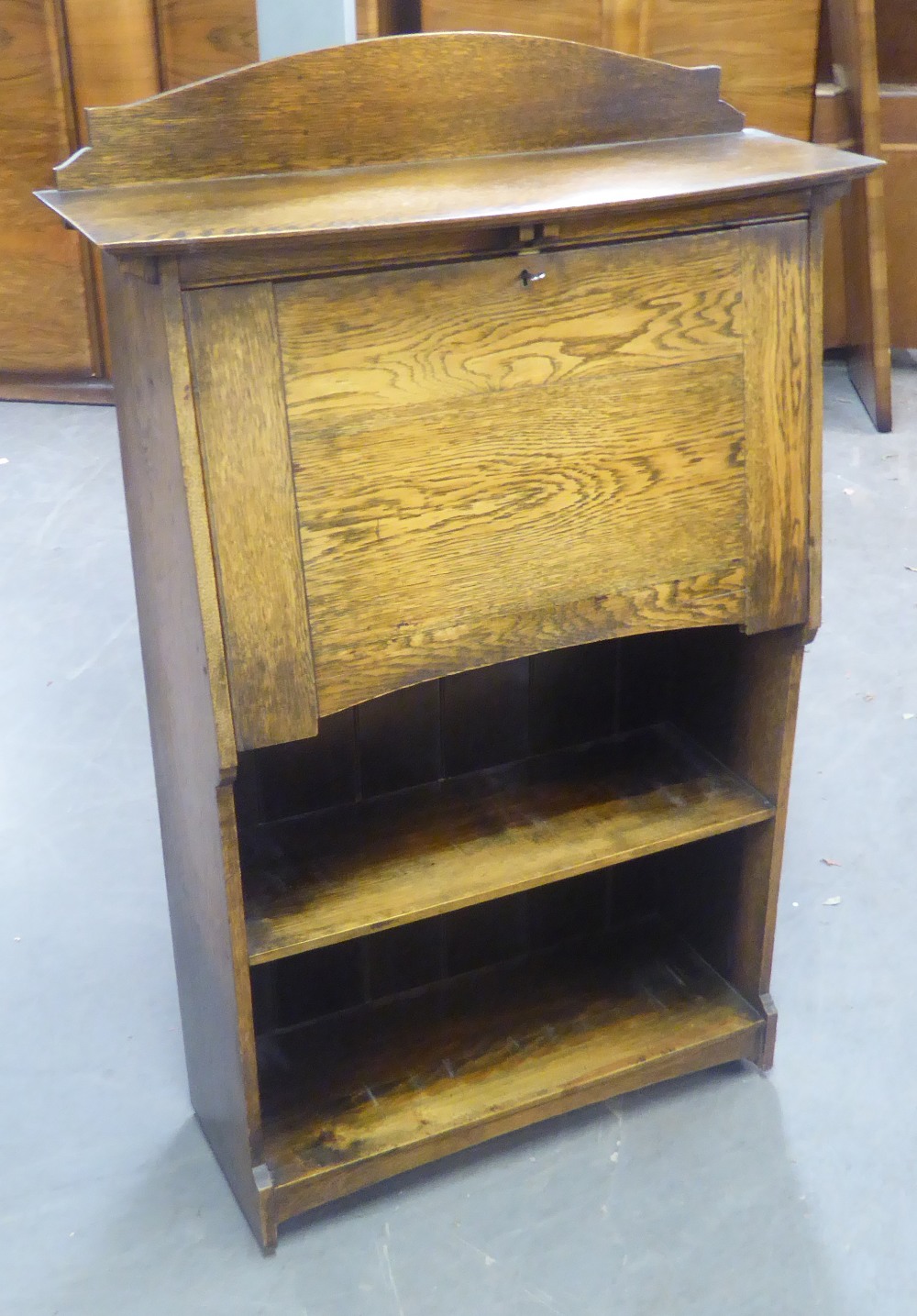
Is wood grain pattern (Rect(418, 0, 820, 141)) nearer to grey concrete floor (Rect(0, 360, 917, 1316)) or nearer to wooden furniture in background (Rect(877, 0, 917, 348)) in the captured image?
wooden furniture in background (Rect(877, 0, 917, 348))

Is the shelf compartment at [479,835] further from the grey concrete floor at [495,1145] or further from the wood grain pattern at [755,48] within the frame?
the wood grain pattern at [755,48]

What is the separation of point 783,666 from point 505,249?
65cm

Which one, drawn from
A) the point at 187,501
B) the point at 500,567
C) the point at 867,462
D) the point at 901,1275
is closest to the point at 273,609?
the point at 187,501

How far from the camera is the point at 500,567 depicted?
1.46 meters

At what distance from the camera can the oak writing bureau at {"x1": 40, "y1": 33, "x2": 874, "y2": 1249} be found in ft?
4.36

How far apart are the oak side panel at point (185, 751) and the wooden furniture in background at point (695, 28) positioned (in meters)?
2.62

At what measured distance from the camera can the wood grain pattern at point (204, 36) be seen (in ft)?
12.7

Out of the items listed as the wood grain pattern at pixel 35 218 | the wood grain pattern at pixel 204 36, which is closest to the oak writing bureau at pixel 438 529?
the wood grain pattern at pixel 204 36

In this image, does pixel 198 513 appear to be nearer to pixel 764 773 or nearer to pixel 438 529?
pixel 438 529

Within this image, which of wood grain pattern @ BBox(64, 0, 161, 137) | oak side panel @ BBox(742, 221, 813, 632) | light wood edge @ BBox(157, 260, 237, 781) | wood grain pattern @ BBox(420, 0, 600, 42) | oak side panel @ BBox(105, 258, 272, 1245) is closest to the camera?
light wood edge @ BBox(157, 260, 237, 781)

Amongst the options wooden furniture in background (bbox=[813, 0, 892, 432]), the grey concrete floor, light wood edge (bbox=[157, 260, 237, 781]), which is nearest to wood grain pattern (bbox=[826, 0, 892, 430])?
wooden furniture in background (bbox=[813, 0, 892, 432])

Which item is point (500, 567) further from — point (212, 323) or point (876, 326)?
point (876, 326)

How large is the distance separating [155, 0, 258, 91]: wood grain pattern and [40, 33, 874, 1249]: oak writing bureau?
2634mm

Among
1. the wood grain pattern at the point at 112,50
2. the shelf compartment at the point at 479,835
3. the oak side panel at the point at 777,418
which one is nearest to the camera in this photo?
the oak side panel at the point at 777,418
